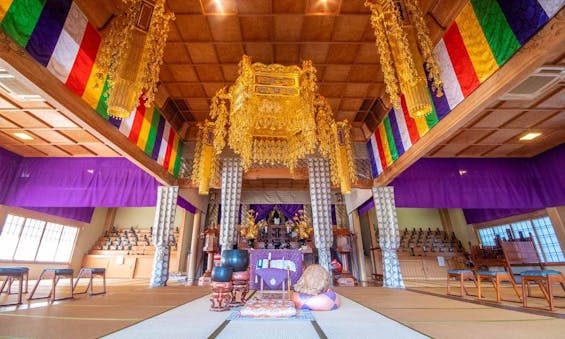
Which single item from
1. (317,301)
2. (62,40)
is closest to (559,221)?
(317,301)

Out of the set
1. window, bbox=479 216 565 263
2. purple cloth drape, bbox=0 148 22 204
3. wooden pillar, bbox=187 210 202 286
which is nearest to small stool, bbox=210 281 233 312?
wooden pillar, bbox=187 210 202 286

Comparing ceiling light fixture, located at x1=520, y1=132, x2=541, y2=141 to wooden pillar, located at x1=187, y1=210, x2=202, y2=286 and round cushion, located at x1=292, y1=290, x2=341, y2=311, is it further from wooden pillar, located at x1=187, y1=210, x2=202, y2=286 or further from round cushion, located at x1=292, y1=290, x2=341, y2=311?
wooden pillar, located at x1=187, y1=210, x2=202, y2=286

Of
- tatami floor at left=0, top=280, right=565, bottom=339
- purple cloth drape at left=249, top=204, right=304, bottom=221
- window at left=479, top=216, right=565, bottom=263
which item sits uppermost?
purple cloth drape at left=249, top=204, right=304, bottom=221

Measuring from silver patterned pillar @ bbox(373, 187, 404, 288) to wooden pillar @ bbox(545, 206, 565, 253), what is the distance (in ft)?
12.3

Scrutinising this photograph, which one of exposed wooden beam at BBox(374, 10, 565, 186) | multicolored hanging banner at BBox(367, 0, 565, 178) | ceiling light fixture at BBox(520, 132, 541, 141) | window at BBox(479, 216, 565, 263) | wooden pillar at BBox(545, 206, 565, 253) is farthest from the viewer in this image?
window at BBox(479, 216, 565, 263)

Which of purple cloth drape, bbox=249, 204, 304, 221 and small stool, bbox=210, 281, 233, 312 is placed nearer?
small stool, bbox=210, 281, 233, 312

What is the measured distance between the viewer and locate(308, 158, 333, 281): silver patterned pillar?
18.3ft

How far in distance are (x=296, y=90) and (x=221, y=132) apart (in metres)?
1.69

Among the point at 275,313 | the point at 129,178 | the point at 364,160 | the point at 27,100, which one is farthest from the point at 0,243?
the point at 364,160

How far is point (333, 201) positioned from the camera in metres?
8.83

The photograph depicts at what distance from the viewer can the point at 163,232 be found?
546 centimetres

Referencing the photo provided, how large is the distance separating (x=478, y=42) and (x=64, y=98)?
16.2ft

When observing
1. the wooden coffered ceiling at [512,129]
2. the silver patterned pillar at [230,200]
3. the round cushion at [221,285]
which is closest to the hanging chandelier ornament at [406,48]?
the wooden coffered ceiling at [512,129]

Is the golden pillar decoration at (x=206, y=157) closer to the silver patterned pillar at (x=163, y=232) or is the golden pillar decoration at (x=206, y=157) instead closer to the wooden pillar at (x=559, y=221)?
the silver patterned pillar at (x=163, y=232)
